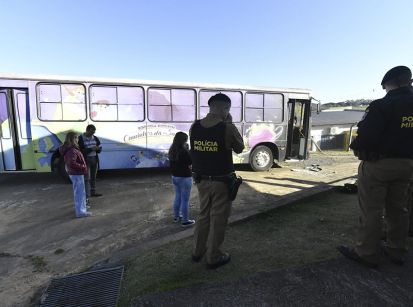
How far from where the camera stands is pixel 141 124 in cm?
917

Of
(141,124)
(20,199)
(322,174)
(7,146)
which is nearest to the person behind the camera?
(20,199)

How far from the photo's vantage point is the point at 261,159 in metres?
10.7

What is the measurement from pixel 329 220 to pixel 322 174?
5959 millimetres

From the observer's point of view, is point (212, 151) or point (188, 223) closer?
point (212, 151)

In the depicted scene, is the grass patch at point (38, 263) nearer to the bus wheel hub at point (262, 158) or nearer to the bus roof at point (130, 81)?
the bus roof at point (130, 81)

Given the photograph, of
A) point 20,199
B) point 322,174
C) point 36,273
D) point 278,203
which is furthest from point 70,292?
point 322,174

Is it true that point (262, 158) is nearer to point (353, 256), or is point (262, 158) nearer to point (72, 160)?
point (72, 160)

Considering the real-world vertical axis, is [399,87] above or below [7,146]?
above

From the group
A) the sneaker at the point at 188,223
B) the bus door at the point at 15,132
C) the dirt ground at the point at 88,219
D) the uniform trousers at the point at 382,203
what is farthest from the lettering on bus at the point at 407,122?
the bus door at the point at 15,132

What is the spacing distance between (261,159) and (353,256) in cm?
737

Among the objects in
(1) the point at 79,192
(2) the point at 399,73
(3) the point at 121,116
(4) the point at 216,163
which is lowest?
(1) the point at 79,192

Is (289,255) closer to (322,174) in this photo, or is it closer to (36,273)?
(36,273)

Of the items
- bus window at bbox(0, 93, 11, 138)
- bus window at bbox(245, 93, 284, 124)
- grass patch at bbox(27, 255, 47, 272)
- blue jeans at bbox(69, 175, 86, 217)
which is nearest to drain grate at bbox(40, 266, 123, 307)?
grass patch at bbox(27, 255, 47, 272)

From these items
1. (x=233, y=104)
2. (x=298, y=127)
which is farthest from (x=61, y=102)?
(x=298, y=127)
